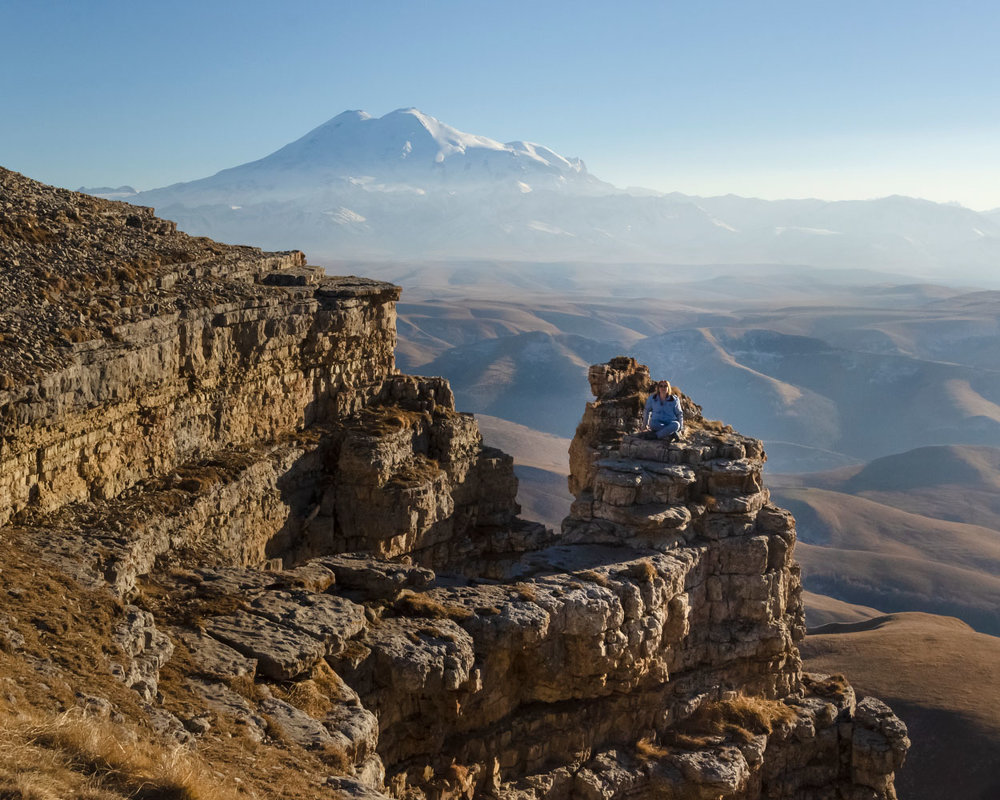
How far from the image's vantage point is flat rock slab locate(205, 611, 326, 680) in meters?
15.1

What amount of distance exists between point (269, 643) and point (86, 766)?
235 inches

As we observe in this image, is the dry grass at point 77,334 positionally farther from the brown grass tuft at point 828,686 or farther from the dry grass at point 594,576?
the brown grass tuft at point 828,686

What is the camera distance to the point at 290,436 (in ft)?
81.8

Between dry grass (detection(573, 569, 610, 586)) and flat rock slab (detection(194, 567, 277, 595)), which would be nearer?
flat rock slab (detection(194, 567, 277, 595))

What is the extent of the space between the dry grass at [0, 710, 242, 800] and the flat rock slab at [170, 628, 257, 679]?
11.9 feet

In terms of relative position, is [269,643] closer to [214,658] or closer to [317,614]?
[214,658]

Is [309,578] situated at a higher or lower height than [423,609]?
higher

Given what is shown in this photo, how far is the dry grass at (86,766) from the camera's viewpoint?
29.1 ft

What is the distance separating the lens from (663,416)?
84.0ft

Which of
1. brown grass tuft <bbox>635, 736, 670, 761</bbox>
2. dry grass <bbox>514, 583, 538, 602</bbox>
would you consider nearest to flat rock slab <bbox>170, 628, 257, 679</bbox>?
dry grass <bbox>514, 583, 538, 602</bbox>

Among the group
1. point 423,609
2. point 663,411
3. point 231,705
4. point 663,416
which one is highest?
point 663,411

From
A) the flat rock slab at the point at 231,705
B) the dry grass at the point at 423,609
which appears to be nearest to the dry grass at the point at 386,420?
the dry grass at the point at 423,609

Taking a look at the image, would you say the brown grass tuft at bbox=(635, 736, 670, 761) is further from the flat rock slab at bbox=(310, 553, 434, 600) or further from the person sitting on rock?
the person sitting on rock

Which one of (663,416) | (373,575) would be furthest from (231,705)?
(663,416)
